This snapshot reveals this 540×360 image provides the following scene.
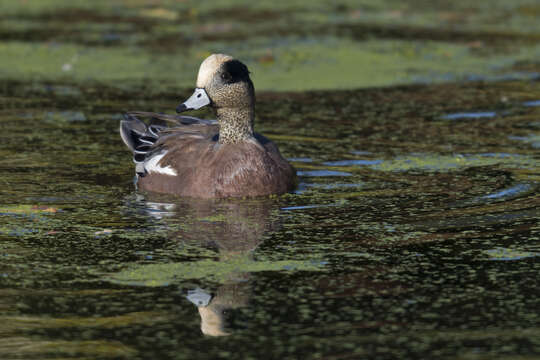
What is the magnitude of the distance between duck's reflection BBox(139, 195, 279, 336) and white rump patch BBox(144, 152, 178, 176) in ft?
0.88

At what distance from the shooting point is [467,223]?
6824 mm

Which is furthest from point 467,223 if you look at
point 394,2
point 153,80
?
point 394,2

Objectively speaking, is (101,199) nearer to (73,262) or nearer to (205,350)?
(73,262)

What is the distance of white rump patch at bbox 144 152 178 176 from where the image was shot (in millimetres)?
8102

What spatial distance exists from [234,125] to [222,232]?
1.56 metres

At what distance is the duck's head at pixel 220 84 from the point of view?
25.8ft

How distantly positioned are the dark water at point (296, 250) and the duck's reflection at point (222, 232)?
0.02 meters

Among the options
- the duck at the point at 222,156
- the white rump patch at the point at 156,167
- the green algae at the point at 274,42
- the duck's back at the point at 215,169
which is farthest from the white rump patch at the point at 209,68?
the green algae at the point at 274,42

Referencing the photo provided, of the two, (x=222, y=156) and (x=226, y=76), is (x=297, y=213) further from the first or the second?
(x=226, y=76)

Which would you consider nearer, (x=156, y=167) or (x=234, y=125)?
(x=234, y=125)

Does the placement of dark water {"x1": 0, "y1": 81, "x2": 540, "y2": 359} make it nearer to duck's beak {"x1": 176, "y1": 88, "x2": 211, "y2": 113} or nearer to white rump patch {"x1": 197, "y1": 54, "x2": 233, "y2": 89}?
duck's beak {"x1": 176, "y1": 88, "x2": 211, "y2": 113}

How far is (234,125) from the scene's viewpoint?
801 cm

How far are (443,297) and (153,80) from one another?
8.28 metres

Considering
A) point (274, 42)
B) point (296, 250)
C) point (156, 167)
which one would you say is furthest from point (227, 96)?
point (274, 42)
